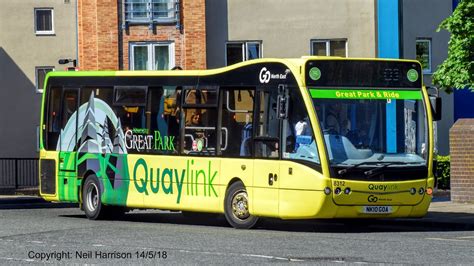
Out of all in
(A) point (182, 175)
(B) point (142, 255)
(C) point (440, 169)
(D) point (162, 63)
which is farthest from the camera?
(D) point (162, 63)

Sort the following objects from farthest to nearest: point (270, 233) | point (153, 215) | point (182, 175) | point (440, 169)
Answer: point (440, 169)
point (153, 215)
point (182, 175)
point (270, 233)

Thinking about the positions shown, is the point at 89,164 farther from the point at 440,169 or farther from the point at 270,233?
the point at 440,169

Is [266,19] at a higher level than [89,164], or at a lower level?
higher

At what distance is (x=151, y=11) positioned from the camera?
41125 millimetres

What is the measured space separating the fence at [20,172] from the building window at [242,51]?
26.6 ft

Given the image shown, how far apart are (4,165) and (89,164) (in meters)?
20.1

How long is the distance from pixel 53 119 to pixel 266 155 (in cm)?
663

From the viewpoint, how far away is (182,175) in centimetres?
2347

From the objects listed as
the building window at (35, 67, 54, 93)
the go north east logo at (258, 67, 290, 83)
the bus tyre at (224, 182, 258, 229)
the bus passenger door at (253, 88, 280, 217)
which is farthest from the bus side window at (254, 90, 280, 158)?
the building window at (35, 67, 54, 93)

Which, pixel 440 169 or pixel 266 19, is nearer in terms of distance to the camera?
pixel 440 169

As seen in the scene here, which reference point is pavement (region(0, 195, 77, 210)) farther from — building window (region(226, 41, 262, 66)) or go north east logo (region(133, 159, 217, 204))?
building window (region(226, 41, 262, 66))

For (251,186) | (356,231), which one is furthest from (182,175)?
(356,231)

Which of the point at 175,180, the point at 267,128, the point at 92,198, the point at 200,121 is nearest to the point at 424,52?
the point at 92,198

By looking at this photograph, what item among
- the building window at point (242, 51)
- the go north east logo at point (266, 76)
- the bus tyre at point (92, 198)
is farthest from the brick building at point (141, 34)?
the go north east logo at point (266, 76)
